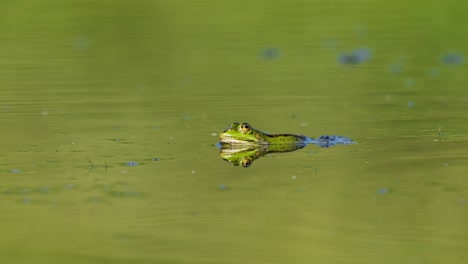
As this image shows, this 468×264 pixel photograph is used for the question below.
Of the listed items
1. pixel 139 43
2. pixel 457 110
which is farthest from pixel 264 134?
pixel 139 43

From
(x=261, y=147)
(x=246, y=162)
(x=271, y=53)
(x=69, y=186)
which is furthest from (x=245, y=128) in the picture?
(x=271, y=53)

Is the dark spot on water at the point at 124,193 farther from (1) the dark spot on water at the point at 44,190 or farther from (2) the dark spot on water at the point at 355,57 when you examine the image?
(2) the dark spot on water at the point at 355,57

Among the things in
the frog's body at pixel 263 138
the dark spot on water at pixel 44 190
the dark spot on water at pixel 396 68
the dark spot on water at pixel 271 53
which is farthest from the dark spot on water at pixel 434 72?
the dark spot on water at pixel 44 190

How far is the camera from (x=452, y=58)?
57.0 ft

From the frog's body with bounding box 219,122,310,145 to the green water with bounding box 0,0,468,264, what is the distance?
0.88 ft

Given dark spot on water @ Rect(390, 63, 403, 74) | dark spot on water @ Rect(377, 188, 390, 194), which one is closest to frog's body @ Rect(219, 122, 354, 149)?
dark spot on water @ Rect(377, 188, 390, 194)

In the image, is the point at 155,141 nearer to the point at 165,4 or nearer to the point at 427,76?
the point at 427,76

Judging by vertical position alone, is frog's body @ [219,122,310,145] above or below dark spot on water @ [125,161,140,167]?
above

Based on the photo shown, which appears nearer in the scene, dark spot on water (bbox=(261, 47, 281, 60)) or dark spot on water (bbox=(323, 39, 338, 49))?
dark spot on water (bbox=(261, 47, 281, 60))

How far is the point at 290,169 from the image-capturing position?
946 cm

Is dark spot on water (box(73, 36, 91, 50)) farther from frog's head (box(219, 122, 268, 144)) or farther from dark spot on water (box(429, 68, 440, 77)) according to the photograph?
frog's head (box(219, 122, 268, 144))

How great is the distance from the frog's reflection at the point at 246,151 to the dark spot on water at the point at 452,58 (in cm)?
682

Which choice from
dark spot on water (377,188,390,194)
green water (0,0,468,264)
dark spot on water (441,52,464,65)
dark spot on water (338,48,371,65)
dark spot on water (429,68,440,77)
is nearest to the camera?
green water (0,0,468,264)

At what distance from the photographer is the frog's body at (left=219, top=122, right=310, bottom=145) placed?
10734 millimetres
